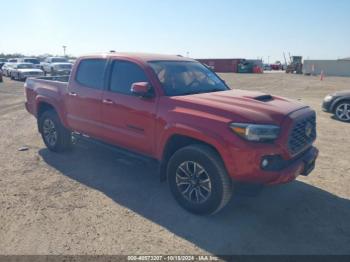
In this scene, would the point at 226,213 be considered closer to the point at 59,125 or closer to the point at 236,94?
the point at 236,94

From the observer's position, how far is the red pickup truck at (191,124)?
Result: 352 cm

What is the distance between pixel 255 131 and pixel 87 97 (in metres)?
3.01

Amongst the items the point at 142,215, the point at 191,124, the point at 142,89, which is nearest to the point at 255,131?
the point at 191,124

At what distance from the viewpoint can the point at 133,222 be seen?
3.85 meters

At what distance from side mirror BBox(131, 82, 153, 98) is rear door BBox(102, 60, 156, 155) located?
77mm

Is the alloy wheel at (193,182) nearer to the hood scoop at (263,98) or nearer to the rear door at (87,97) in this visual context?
the hood scoop at (263,98)

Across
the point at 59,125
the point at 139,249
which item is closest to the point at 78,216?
the point at 139,249

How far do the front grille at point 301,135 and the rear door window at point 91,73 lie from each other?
301cm

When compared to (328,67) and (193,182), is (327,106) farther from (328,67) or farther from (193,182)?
(328,67)

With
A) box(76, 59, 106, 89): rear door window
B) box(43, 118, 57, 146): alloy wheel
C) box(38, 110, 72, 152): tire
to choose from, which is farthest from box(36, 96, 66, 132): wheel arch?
box(76, 59, 106, 89): rear door window

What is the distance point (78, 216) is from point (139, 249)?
1.09m

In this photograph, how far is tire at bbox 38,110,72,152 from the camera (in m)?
6.14

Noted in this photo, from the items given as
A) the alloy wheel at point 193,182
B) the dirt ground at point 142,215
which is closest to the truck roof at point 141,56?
the dirt ground at point 142,215

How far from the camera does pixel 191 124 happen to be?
3787 mm
